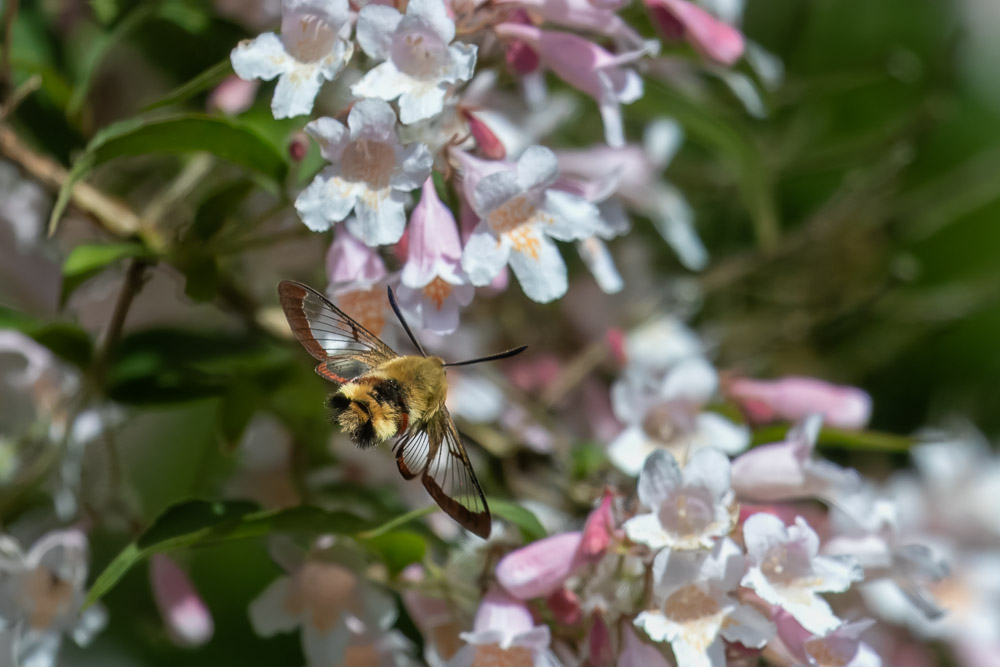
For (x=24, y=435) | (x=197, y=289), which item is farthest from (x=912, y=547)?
(x=24, y=435)

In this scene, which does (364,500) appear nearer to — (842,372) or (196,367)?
(196,367)

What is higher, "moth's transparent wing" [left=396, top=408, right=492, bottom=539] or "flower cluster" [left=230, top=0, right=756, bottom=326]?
"flower cluster" [left=230, top=0, right=756, bottom=326]

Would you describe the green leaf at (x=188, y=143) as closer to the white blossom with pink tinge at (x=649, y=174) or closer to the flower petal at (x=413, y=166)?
the flower petal at (x=413, y=166)

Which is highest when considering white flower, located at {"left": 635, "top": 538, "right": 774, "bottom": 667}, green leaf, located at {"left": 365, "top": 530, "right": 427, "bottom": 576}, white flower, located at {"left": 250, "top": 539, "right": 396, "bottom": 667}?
white flower, located at {"left": 635, "top": 538, "right": 774, "bottom": 667}

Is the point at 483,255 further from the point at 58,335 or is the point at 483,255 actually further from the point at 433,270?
the point at 58,335

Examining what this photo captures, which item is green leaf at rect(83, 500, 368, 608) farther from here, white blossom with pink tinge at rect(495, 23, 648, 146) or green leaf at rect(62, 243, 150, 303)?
white blossom with pink tinge at rect(495, 23, 648, 146)

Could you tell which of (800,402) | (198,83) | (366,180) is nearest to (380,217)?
(366,180)

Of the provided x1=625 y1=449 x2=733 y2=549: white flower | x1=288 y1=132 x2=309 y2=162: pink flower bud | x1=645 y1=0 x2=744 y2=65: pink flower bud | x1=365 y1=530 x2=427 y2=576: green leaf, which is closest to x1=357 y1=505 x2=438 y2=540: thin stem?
x1=365 y1=530 x2=427 y2=576: green leaf
